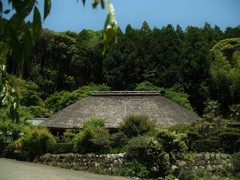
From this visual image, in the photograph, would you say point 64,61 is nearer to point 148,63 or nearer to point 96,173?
point 148,63

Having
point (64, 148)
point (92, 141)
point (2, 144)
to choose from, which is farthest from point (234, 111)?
point (2, 144)

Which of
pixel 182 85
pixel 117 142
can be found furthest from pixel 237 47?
pixel 117 142

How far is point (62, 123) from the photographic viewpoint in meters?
23.4

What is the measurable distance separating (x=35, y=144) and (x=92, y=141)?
13.4 feet

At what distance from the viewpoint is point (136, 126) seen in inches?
704

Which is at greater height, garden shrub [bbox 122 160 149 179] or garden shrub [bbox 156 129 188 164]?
garden shrub [bbox 156 129 188 164]

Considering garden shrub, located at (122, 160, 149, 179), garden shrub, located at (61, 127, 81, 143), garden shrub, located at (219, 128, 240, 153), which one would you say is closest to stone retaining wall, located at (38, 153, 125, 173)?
garden shrub, located at (122, 160, 149, 179)

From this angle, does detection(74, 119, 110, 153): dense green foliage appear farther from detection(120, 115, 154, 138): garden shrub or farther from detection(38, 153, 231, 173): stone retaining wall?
detection(120, 115, 154, 138): garden shrub

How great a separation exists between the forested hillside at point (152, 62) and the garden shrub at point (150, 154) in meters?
21.9

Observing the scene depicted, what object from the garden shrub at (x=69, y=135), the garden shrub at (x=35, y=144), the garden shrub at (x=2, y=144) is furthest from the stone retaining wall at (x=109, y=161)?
the garden shrub at (x=2, y=144)

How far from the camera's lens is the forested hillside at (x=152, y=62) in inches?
1459

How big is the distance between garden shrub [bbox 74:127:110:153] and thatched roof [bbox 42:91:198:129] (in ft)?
14.4

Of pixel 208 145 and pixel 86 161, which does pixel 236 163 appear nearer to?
pixel 208 145

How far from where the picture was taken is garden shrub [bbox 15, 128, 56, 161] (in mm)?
19234
